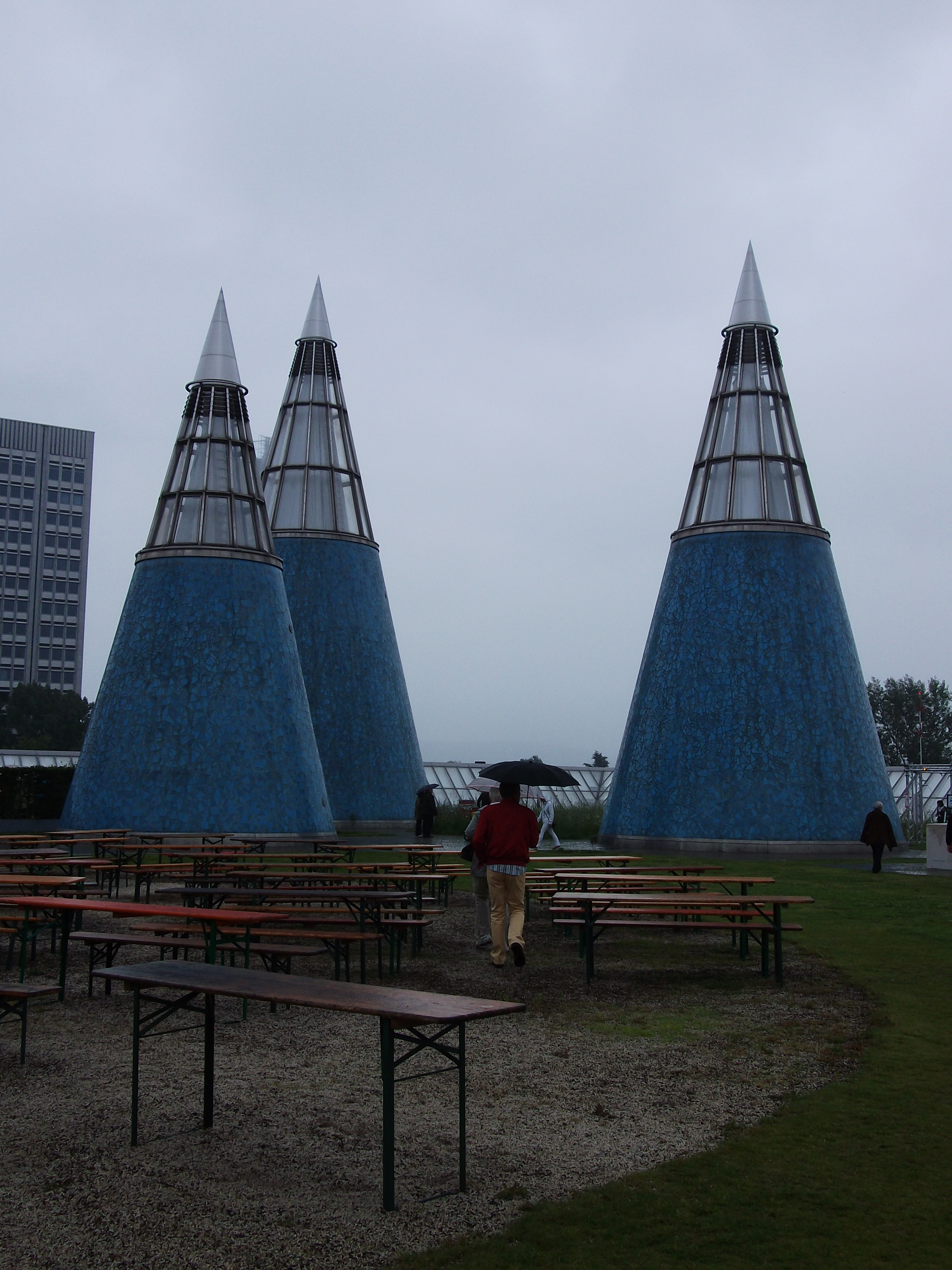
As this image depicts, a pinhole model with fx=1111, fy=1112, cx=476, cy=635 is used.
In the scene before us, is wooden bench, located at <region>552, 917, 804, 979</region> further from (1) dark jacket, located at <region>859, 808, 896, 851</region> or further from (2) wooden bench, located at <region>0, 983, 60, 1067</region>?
(1) dark jacket, located at <region>859, 808, 896, 851</region>

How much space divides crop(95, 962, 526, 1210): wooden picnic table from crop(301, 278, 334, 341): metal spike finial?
26671 millimetres

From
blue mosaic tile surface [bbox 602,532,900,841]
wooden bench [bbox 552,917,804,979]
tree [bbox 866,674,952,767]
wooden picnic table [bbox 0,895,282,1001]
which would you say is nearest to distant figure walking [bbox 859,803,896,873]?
blue mosaic tile surface [bbox 602,532,900,841]

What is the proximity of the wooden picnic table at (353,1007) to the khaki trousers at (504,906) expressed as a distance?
3708 mm

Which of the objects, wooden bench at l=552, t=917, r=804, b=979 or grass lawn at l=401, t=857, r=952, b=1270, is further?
wooden bench at l=552, t=917, r=804, b=979

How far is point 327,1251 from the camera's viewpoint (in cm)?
393

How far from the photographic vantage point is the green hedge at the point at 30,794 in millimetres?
26812

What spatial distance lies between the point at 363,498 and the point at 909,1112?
84.1 feet

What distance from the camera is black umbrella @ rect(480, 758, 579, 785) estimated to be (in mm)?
11062

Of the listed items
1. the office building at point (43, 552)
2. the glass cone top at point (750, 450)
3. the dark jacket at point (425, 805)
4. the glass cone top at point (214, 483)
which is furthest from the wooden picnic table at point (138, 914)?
the office building at point (43, 552)

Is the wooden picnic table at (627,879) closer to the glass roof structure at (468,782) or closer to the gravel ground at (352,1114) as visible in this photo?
the gravel ground at (352,1114)

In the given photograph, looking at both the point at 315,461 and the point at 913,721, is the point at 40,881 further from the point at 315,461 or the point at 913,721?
the point at 913,721

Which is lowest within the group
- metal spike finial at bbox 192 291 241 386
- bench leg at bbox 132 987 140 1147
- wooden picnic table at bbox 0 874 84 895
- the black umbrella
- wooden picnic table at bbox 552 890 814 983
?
bench leg at bbox 132 987 140 1147

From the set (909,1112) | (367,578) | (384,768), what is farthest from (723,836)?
(909,1112)

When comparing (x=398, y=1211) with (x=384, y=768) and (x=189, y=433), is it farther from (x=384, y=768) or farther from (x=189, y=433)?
(x=384, y=768)
